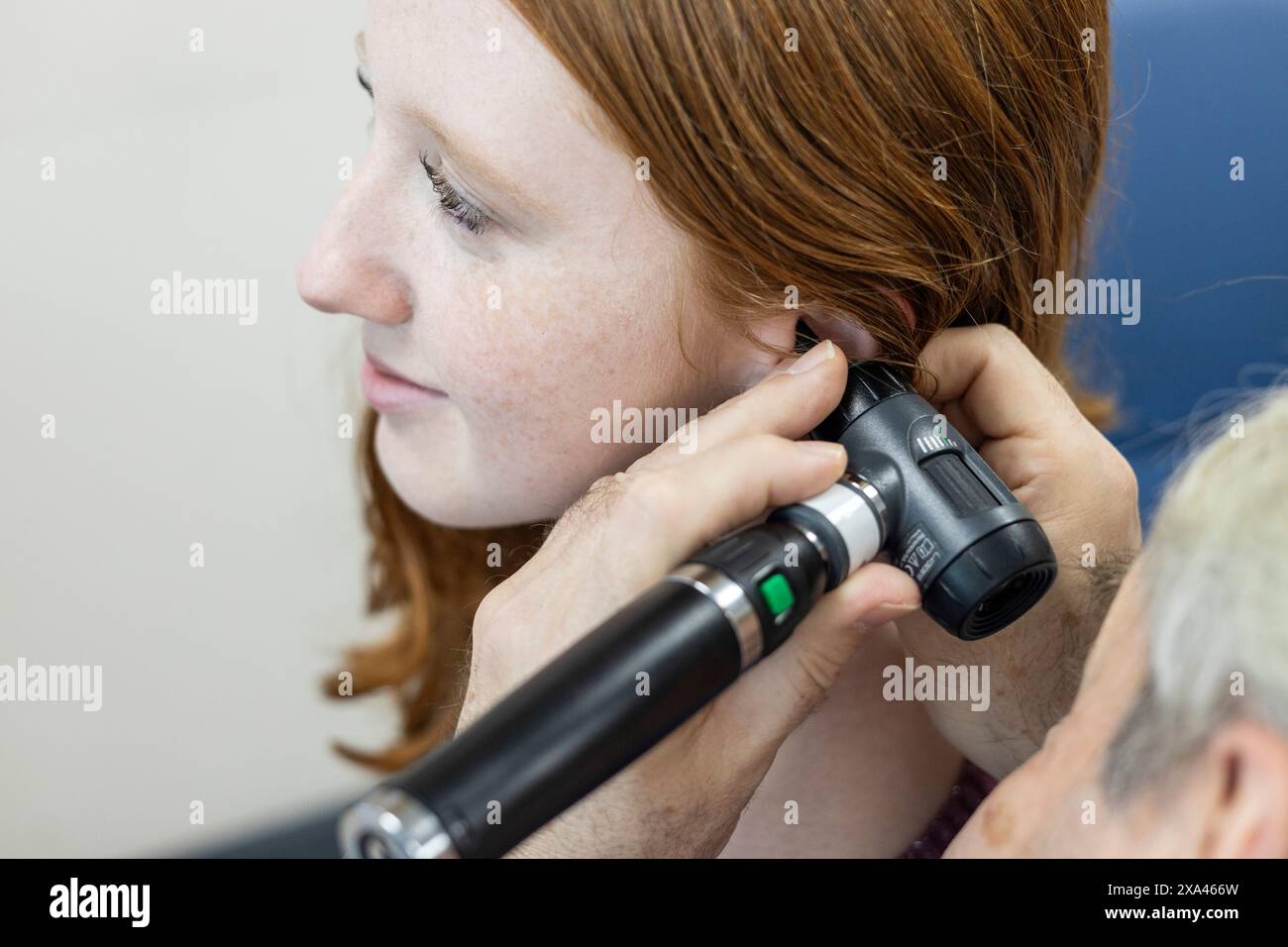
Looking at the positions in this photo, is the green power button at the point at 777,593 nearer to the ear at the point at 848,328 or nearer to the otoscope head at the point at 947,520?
the otoscope head at the point at 947,520

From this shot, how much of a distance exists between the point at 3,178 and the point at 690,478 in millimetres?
1212

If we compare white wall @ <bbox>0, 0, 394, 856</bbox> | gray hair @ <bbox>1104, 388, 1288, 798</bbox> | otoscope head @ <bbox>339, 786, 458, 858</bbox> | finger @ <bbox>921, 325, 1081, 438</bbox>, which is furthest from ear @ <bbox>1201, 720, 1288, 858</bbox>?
white wall @ <bbox>0, 0, 394, 856</bbox>

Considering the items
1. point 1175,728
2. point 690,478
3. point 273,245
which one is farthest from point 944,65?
point 273,245

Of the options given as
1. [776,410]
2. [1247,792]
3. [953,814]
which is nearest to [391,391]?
[776,410]

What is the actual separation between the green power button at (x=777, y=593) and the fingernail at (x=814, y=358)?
213 mm

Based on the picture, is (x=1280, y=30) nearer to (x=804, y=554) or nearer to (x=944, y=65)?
(x=944, y=65)

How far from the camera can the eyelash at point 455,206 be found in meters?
0.84

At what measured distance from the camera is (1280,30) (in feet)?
3.78

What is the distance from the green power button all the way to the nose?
16.2 inches

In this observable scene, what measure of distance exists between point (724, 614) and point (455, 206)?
388mm

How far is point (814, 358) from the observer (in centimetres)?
82

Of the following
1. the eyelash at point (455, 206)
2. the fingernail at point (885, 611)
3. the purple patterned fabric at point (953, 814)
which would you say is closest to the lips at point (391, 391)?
the eyelash at point (455, 206)
